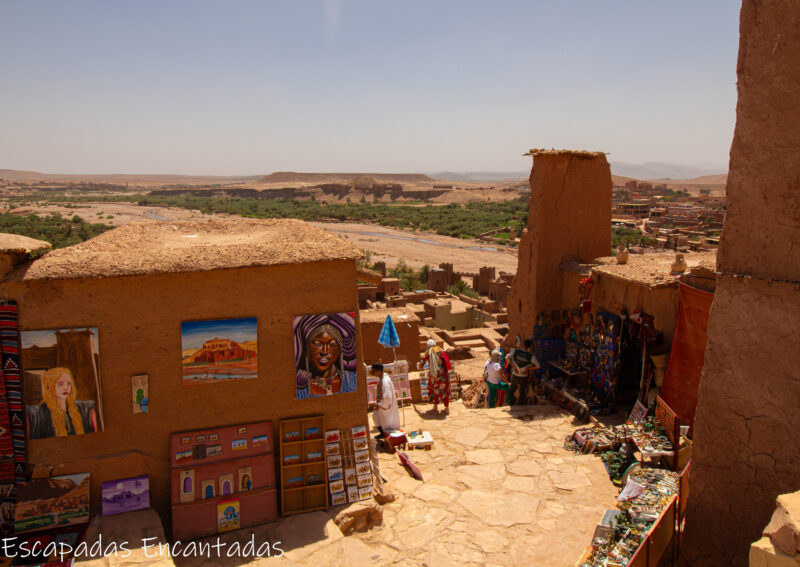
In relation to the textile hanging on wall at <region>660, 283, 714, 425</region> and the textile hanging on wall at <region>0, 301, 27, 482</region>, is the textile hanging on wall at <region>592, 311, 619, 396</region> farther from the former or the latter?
the textile hanging on wall at <region>0, 301, 27, 482</region>

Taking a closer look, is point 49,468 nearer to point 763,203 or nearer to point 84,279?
point 84,279

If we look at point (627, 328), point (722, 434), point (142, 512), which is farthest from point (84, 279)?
point (627, 328)

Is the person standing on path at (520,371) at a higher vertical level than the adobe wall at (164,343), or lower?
lower

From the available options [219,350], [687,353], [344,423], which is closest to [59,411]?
[219,350]

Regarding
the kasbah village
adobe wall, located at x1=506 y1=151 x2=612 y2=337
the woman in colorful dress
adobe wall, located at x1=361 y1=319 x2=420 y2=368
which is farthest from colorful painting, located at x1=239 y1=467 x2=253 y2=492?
adobe wall, located at x1=506 y1=151 x2=612 y2=337

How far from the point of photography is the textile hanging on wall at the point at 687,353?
6.36 meters

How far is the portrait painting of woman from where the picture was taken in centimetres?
507

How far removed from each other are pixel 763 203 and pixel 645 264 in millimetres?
4556

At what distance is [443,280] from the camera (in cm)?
2362

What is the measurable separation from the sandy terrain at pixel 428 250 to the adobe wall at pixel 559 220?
2173 centimetres

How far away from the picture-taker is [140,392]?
5.26 meters

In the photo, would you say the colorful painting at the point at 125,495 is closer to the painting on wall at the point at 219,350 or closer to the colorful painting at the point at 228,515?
the colorful painting at the point at 228,515

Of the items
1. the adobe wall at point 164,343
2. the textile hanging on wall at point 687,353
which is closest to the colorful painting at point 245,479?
the adobe wall at point 164,343

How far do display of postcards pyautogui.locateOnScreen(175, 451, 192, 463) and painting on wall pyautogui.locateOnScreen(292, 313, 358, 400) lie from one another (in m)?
1.19
